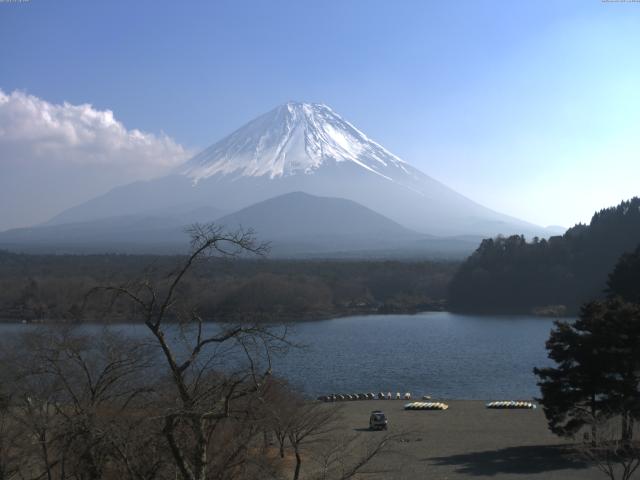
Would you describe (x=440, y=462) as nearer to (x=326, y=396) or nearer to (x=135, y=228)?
(x=326, y=396)

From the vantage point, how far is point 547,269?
38375 mm

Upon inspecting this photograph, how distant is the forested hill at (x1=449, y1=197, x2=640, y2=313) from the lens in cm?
3712

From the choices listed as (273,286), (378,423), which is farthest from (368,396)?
(273,286)

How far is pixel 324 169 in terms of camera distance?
440ft

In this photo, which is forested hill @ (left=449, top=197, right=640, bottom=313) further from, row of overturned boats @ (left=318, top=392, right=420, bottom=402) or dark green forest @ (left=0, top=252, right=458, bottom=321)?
row of overturned boats @ (left=318, top=392, right=420, bottom=402)

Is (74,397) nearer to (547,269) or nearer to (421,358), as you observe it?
(421,358)

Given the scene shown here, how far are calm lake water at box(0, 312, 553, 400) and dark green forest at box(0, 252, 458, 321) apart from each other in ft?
12.3

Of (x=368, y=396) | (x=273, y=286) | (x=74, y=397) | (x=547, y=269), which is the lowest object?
(x=368, y=396)

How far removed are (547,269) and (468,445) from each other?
2952cm

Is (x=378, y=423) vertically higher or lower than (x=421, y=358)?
higher

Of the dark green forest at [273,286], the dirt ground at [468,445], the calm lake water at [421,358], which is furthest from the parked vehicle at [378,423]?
the dark green forest at [273,286]

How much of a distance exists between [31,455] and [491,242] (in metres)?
37.6

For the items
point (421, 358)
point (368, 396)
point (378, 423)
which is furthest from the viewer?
point (421, 358)

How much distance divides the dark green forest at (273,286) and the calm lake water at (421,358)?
3750 mm
